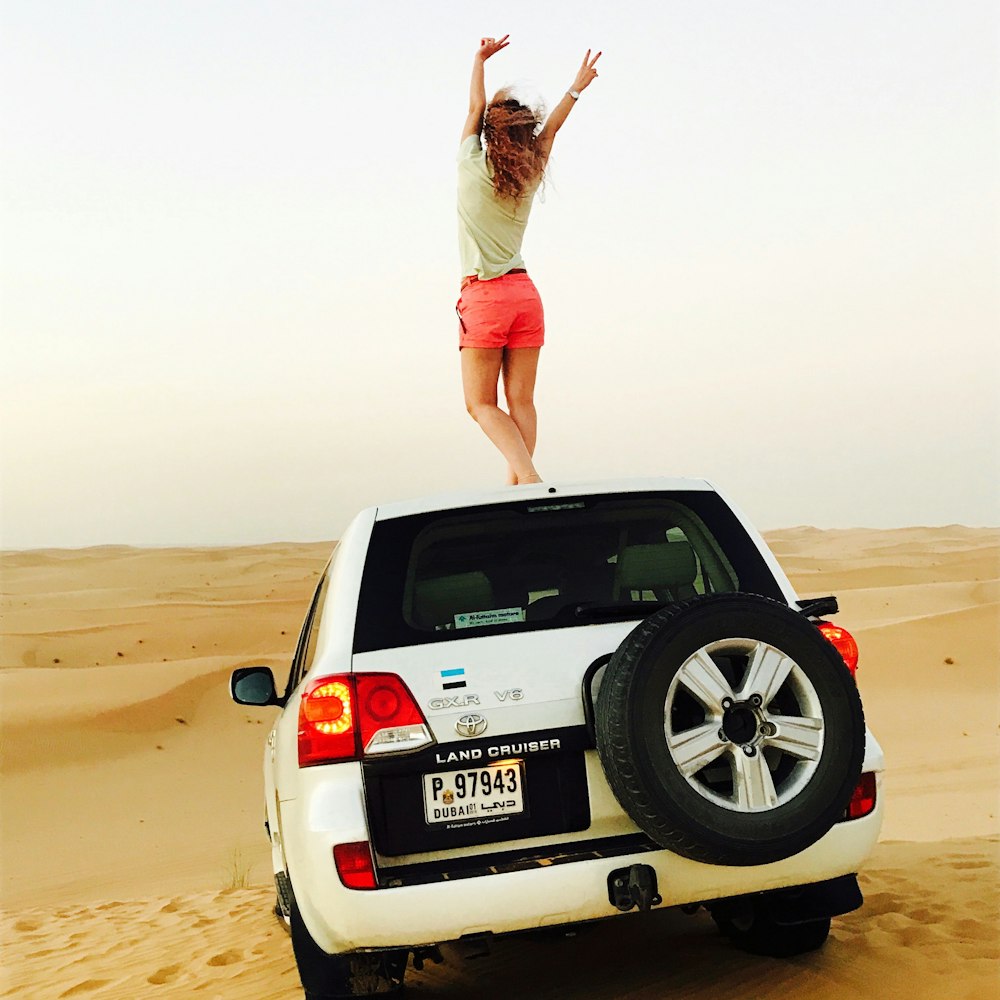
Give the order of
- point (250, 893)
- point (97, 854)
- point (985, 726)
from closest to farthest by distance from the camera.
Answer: point (250, 893) → point (97, 854) → point (985, 726)

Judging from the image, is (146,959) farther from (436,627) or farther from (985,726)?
(985,726)

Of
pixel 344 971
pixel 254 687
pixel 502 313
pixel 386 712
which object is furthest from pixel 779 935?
pixel 502 313

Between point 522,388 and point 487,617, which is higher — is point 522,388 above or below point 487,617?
above

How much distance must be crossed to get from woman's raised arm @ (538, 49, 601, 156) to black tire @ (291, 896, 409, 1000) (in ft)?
15.2

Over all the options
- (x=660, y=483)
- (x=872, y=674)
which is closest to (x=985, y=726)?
(x=872, y=674)

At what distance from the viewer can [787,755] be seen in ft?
12.8

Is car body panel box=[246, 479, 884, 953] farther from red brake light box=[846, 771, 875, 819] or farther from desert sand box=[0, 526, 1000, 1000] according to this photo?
desert sand box=[0, 526, 1000, 1000]

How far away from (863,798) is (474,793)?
1263 millimetres

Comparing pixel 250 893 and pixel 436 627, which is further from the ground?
pixel 436 627

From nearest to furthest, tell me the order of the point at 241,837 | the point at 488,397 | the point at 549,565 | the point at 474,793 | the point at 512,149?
the point at 474,793
the point at 549,565
the point at 512,149
the point at 488,397
the point at 241,837

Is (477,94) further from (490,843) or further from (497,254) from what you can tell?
(490,843)

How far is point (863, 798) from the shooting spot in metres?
4.20

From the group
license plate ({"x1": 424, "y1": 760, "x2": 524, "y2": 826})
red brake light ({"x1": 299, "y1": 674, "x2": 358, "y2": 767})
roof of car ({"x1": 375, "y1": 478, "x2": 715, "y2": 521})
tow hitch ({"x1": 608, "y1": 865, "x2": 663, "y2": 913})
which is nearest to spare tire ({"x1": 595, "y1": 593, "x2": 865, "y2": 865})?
tow hitch ({"x1": 608, "y1": 865, "x2": 663, "y2": 913})

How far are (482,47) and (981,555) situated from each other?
37.4 m
